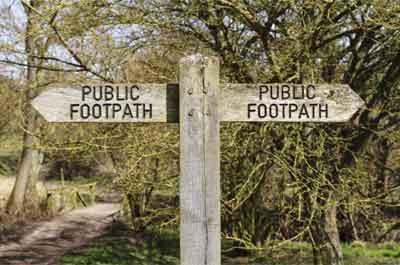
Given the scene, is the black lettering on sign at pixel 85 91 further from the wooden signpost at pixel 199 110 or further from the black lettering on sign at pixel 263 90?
the black lettering on sign at pixel 263 90

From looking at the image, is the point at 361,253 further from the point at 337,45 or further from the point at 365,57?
the point at 365,57

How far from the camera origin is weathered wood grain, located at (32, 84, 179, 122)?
2.84 meters

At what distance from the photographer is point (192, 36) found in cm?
796

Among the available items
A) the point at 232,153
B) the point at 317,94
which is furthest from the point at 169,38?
the point at 317,94

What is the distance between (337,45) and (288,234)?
3.64 metres

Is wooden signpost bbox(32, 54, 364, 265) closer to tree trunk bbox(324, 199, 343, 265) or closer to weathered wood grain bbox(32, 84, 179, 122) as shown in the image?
weathered wood grain bbox(32, 84, 179, 122)

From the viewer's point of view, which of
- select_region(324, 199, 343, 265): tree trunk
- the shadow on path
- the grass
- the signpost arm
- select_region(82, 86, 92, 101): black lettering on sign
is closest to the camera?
the signpost arm

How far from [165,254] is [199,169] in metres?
10.1

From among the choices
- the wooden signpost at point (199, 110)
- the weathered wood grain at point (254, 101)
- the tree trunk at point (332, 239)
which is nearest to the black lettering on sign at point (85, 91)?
the wooden signpost at point (199, 110)

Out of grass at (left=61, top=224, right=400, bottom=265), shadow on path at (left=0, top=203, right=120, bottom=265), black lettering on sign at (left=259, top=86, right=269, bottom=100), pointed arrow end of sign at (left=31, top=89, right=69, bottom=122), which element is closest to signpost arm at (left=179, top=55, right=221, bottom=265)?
black lettering on sign at (left=259, top=86, right=269, bottom=100)

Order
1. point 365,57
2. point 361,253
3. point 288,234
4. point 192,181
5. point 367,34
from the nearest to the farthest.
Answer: point 192,181, point 367,34, point 365,57, point 288,234, point 361,253

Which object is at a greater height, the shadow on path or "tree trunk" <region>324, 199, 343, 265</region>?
"tree trunk" <region>324, 199, 343, 265</region>

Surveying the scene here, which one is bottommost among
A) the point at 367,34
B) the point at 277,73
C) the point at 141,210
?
the point at 141,210

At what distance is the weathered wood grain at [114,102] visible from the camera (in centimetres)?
284
